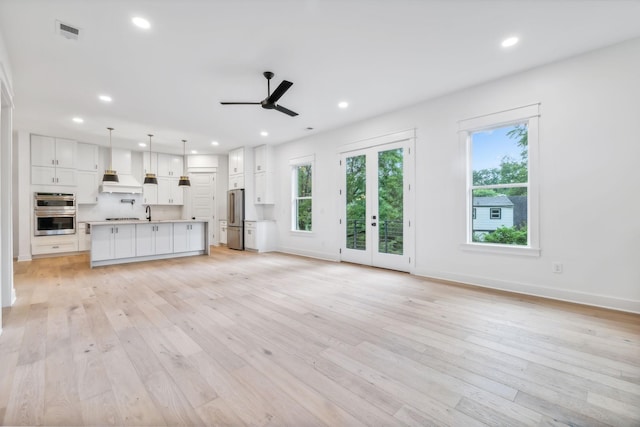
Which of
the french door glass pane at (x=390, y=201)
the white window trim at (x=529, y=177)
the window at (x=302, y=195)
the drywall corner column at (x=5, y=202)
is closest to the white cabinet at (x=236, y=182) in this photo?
the window at (x=302, y=195)

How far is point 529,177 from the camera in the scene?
3.67 metres

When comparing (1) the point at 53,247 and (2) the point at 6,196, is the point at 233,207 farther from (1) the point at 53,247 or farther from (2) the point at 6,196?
(2) the point at 6,196

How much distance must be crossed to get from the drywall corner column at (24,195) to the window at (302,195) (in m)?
5.97

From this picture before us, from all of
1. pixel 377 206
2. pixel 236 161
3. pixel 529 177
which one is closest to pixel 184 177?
pixel 236 161

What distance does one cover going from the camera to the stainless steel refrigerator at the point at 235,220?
7.91 m

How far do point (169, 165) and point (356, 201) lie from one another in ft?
20.5

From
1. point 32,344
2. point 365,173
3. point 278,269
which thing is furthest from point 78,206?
point 365,173

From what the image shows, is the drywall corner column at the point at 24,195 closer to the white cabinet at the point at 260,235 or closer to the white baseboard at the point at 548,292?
the white cabinet at the point at 260,235

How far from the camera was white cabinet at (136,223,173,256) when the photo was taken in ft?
19.9

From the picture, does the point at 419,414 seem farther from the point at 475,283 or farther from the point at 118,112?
the point at 118,112

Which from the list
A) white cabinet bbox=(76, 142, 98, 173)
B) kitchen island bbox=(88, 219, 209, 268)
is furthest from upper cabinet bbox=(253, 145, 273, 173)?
white cabinet bbox=(76, 142, 98, 173)

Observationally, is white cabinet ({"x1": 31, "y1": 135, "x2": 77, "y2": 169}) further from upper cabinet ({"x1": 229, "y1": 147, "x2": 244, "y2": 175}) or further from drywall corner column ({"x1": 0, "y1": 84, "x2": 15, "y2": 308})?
drywall corner column ({"x1": 0, "y1": 84, "x2": 15, "y2": 308})

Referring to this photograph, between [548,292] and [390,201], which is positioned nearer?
[548,292]

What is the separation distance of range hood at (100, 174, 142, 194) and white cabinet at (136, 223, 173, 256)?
2.40 m
